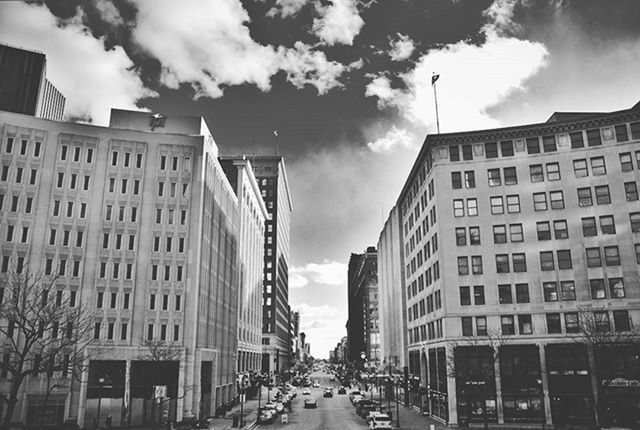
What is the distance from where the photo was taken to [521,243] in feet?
194

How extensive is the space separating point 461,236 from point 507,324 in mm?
11195

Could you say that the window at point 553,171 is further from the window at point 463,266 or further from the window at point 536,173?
the window at point 463,266

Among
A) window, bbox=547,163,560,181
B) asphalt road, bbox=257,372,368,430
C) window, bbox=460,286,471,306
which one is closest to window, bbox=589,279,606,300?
window, bbox=547,163,560,181

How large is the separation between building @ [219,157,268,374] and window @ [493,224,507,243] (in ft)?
170

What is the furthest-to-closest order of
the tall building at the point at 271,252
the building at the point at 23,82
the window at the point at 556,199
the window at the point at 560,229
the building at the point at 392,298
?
the tall building at the point at 271,252
the building at the point at 392,298
the building at the point at 23,82
the window at the point at 556,199
the window at the point at 560,229

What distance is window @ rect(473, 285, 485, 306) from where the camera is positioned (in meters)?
58.9

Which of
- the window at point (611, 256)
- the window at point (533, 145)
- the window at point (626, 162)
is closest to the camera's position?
the window at point (611, 256)

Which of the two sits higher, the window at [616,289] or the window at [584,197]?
the window at [584,197]

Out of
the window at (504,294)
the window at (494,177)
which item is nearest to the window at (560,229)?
the window at (494,177)

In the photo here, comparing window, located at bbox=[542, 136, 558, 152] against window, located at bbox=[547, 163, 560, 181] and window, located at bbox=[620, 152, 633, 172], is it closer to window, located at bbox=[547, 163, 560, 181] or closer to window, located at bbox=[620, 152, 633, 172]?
window, located at bbox=[547, 163, 560, 181]

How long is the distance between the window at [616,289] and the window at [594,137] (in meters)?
15.7

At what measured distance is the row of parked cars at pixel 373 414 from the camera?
164 ft

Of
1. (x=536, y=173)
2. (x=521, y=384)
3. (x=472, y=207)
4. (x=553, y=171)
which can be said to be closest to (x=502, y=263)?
(x=472, y=207)

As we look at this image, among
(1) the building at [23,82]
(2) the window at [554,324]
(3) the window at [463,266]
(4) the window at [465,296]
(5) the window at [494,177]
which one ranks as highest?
(1) the building at [23,82]
